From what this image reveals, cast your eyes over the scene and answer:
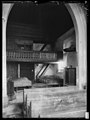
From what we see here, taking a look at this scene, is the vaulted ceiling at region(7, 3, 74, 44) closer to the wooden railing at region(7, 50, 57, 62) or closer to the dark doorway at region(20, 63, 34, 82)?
the wooden railing at region(7, 50, 57, 62)

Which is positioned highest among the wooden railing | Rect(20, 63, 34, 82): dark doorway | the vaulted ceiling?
the vaulted ceiling

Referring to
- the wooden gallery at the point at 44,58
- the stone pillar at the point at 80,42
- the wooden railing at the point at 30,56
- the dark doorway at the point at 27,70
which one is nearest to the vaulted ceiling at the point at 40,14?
the wooden gallery at the point at 44,58

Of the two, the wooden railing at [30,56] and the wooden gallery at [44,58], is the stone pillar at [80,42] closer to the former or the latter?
the wooden gallery at [44,58]

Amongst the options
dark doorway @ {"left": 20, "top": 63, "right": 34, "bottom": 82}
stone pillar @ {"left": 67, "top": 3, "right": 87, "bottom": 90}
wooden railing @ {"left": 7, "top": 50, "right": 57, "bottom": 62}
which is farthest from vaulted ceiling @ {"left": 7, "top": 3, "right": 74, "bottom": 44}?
dark doorway @ {"left": 20, "top": 63, "right": 34, "bottom": 82}

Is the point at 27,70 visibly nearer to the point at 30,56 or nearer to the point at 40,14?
the point at 30,56

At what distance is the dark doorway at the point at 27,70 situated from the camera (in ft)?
36.1

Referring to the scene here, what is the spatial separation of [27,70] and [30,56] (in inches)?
98.8

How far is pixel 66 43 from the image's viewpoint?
998 centimetres

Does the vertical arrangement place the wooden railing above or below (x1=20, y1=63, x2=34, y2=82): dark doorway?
above

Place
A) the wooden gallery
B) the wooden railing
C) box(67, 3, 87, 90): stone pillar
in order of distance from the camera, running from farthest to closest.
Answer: the wooden railing
box(67, 3, 87, 90): stone pillar
the wooden gallery

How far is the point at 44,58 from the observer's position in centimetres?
942

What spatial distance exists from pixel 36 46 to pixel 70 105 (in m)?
11.4

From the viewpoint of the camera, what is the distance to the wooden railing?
8627 mm

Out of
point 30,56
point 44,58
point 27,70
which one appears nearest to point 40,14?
point 30,56
